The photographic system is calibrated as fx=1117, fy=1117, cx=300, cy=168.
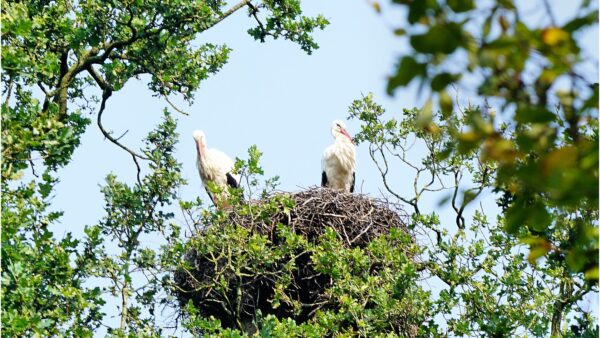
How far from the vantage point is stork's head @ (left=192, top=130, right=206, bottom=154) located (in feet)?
49.2

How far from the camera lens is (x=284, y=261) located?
11.1 meters

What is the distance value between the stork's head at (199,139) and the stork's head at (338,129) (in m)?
1.76

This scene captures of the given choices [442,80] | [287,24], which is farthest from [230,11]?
[442,80]

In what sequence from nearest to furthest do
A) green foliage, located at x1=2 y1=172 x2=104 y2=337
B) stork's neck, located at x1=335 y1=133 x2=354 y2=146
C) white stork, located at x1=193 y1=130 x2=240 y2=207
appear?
1. green foliage, located at x1=2 y1=172 x2=104 y2=337
2. white stork, located at x1=193 y1=130 x2=240 y2=207
3. stork's neck, located at x1=335 y1=133 x2=354 y2=146

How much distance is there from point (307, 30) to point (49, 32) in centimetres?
267

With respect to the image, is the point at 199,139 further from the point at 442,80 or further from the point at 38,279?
the point at 442,80

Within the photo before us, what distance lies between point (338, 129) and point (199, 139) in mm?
1894

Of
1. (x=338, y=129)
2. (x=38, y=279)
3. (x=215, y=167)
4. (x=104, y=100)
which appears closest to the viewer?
(x=38, y=279)

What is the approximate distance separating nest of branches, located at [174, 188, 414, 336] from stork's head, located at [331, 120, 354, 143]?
3.24m

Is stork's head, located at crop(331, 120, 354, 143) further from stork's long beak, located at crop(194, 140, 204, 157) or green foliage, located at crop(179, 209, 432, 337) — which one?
green foliage, located at crop(179, 209, 432, 337)

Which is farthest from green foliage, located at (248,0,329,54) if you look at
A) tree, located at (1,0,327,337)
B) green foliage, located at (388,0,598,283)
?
green foliage, located at (388,0,598,283)

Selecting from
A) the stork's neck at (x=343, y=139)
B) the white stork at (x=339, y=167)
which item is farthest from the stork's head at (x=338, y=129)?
the white stork at (x=339, y=167)

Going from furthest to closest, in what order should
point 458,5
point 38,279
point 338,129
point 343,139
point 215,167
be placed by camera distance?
1. point 338,129
2. point 343,139
3. point 215,167
4. point 38,279
5. point 458,5

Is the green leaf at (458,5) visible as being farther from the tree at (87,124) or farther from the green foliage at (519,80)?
the tree at (87,124)
